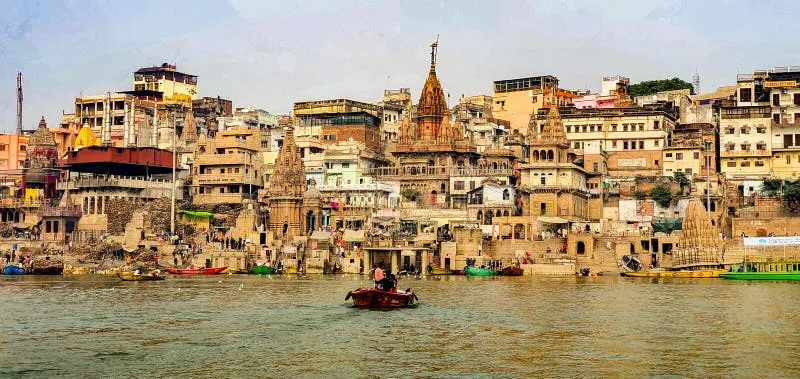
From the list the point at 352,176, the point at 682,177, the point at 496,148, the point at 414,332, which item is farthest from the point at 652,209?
the point at 414,332

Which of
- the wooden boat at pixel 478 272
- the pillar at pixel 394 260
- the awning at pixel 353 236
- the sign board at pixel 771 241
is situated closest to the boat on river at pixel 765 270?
the sign board at pixel 771 241

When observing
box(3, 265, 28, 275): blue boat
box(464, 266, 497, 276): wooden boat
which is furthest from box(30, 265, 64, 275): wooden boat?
box(464, 266, 497, 276): wooden boat

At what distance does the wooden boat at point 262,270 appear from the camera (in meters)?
80.0

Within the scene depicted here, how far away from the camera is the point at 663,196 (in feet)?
269

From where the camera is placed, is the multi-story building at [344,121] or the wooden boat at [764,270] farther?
the multi-story building at [344,121]

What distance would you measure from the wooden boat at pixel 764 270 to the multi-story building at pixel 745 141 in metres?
14.4

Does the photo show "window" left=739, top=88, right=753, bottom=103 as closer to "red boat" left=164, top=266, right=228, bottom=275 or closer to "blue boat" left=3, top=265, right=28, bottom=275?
"red boat" left=164, top=266, right=228, bottom=275

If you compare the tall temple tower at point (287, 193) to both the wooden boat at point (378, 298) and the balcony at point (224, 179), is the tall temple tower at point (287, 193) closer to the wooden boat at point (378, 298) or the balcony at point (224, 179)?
the balcony at point (224, 179)

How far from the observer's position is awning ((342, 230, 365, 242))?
82.1m

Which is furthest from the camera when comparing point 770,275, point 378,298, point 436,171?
point 436,171

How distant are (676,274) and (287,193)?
3036cm

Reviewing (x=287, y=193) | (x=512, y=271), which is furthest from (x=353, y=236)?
(x=512, y=271)

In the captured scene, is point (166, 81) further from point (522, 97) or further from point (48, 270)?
point (48, 270)

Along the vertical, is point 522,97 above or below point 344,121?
above
